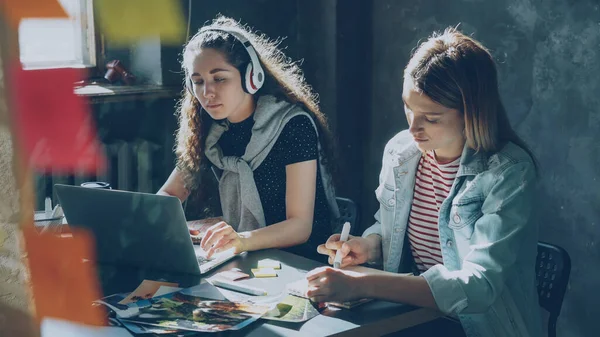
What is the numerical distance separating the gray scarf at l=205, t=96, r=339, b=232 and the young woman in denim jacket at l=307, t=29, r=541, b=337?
520mm

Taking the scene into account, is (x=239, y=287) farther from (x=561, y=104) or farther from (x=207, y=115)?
(x=561, y=104)

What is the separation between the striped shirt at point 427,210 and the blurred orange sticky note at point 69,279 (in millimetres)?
818

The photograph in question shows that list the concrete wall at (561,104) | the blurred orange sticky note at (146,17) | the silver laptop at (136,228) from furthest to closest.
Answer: the blurred orange sticky note at (146,17)
the concrete wall at (561,104)
the silver laptop at (136,228)

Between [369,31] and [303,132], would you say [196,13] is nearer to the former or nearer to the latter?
[369,31]

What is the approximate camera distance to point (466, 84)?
1697 mm

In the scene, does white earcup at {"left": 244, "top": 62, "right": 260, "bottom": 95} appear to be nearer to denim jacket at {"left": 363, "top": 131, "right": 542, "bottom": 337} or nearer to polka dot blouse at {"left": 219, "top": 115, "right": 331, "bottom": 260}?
polka dot blouse at {"left": 219, "top": 115, "right": 331, "bottom": 260}

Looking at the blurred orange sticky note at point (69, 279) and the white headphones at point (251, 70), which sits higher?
the white headphones at point (251, 70)

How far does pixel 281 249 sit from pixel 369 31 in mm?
1798

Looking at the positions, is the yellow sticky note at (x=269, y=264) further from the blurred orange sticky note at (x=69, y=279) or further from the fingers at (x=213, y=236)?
the blurred orange sticky note at (x=69, y=279)

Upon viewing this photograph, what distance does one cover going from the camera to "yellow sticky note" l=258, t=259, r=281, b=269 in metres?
1.81

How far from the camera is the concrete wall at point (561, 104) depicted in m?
2.65

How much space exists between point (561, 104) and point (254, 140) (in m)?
1.19

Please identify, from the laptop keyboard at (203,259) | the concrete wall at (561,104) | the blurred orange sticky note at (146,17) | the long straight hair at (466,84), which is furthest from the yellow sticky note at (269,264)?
the blurred orange sticky note at (146,17)

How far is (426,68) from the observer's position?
171 cm
